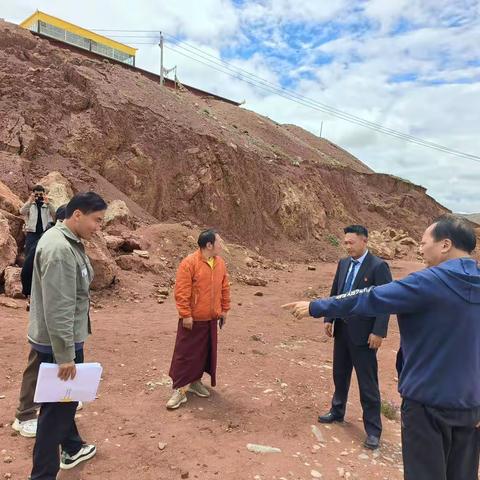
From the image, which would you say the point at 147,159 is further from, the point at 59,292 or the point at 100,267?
the point at 59,292

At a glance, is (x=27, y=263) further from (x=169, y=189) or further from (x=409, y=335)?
(x=169, y=189)

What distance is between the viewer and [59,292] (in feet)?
8.75

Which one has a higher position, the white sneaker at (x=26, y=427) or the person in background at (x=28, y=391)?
the person in background at (x=28, y=391)

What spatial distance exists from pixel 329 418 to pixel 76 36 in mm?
33742

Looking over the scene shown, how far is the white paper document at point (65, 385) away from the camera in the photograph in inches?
106

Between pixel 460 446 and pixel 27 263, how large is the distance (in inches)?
118

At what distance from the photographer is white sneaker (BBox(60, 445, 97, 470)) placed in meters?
3.25

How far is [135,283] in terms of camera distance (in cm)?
998

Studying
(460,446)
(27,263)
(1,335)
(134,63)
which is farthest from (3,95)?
(134,63)

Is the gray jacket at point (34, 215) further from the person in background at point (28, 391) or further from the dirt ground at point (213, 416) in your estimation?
the person in background at point (28, 391)

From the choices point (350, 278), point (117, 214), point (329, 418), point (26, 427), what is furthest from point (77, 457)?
point (117, 214)

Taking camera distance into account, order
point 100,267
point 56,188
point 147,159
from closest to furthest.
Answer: point 100,267 → point 56,188 → point 147,159

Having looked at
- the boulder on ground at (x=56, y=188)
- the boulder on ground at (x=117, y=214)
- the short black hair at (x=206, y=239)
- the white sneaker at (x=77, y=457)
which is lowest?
the white sneaker at (x=77, y=457)

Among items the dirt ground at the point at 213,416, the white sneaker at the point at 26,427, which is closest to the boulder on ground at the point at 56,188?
the dirt ground at the point at 213,416
